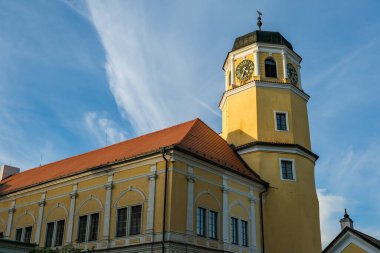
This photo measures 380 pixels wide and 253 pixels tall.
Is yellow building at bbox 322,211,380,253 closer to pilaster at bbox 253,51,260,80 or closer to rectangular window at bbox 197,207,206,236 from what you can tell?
rectangular window at bbox 197,207,206,236

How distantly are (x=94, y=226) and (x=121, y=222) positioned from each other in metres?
2.41

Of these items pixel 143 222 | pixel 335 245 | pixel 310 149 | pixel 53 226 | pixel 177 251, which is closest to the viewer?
pixel 335 245

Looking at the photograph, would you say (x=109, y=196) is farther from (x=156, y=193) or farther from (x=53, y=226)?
(x=53, y=226)

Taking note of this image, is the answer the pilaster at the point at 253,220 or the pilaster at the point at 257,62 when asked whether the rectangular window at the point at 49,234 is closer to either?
the pilaster at the point at 253,220

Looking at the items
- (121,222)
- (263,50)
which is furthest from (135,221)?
(263,50)

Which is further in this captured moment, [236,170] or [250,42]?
[250,42]

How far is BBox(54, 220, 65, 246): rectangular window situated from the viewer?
28927 mm

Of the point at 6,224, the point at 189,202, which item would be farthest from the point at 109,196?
the point at 6,224

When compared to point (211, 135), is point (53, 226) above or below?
below

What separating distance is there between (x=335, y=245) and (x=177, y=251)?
7560 mm

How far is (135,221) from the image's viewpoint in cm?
2488

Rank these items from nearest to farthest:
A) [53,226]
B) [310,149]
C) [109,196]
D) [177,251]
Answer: [177,251], [109,196], [53,226], [310,149]

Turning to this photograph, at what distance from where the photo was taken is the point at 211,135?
3123 centimetres

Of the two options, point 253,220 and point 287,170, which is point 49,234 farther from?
point 287,170
